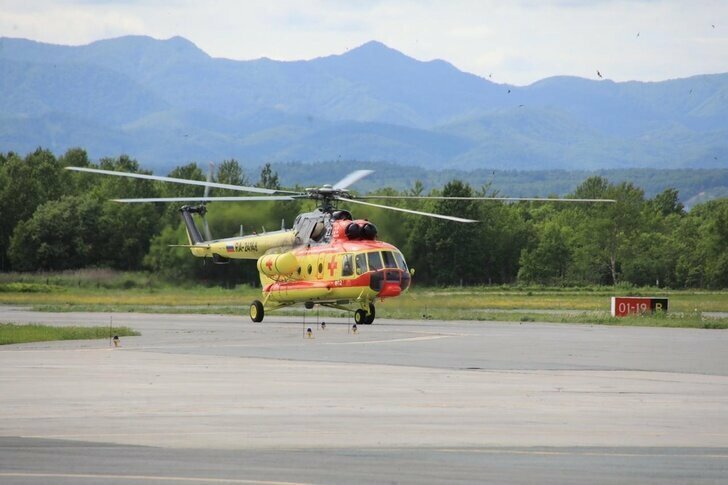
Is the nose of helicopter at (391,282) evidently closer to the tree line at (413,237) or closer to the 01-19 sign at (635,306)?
the 01-19 sign at (635,306)

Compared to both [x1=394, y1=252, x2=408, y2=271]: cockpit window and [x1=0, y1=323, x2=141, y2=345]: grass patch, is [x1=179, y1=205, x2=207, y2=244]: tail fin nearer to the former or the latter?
[x1=394, y1=252, x2=408, y2=271]: cockpit window

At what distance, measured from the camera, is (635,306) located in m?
45.7

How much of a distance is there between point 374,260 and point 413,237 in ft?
75.4

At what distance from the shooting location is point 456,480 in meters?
11.6

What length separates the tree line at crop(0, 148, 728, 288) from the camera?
202 ft

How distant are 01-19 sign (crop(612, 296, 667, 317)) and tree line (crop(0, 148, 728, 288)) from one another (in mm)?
13204

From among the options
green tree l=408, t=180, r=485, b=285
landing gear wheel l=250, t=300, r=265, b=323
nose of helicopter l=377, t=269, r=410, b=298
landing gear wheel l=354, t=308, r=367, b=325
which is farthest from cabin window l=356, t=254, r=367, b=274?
green tree l=408, t=180, r=485, b=285

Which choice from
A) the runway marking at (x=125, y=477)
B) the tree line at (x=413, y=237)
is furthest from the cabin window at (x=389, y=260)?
the runway marking at (x=125, y=477)

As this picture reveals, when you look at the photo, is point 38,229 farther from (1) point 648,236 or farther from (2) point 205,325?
(1) point 648,236

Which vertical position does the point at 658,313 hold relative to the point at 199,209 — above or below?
below

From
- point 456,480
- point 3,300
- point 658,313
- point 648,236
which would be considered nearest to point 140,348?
point 456,480

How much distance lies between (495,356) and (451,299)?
2840 centimetres

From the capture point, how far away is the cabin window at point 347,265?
130ft

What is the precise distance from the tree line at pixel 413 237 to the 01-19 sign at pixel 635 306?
520 inches
